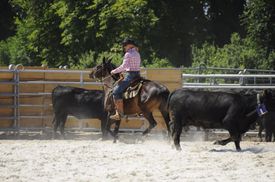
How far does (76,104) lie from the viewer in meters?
16.2

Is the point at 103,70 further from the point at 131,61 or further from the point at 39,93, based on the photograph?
the point at 39,93

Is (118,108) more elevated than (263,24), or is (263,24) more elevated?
(263,24)

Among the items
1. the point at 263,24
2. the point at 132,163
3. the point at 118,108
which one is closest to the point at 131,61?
the point at 118,108

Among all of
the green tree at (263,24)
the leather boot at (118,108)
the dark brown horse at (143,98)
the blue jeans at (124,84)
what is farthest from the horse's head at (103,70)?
the green tree at (263,24)

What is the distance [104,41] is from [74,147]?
1456cm

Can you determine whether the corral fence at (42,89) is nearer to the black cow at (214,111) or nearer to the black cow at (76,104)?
the black cow at (76,104)

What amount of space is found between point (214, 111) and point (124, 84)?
2637 mm

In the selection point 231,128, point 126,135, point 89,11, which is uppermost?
point 89,11

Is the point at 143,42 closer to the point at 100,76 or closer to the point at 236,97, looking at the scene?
the point at 100,76

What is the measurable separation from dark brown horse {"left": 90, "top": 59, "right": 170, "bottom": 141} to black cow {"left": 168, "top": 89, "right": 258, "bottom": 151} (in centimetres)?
114

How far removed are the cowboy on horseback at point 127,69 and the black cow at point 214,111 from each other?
1.58 m

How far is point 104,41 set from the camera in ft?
89.6

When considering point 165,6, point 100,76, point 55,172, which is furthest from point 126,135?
point 165,6

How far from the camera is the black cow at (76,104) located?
16141 millimetres
